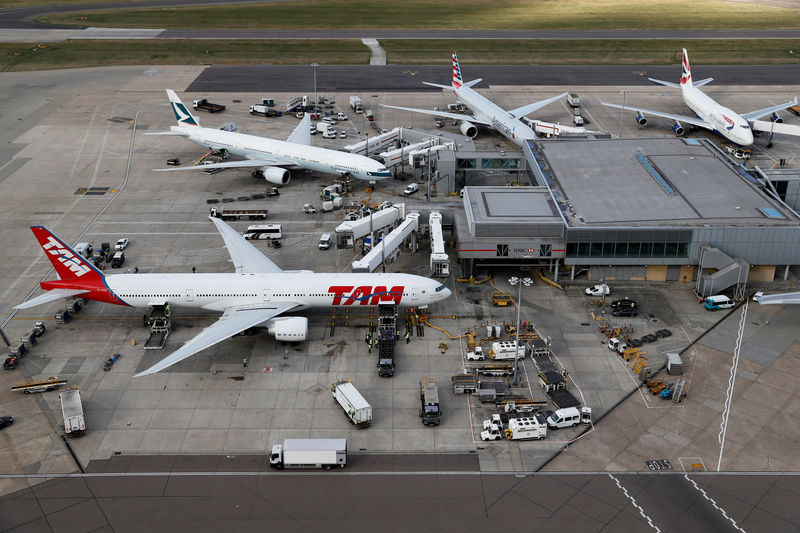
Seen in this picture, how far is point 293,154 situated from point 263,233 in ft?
62.9

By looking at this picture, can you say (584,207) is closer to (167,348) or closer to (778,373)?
(778,373)

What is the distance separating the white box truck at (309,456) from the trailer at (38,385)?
21.7 m

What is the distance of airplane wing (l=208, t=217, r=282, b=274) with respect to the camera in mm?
77562

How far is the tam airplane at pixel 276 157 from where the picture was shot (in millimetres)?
102312

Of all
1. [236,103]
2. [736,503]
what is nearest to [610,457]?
[736,503]

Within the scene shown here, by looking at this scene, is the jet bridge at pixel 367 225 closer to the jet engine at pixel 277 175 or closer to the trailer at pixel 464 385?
the jet engine at pixel 277 175

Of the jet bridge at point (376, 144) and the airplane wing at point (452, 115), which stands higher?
the airplane wing at point (452, 115)

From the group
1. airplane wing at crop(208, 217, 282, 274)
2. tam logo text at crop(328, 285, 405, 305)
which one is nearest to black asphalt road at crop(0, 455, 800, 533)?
tam logo text at crop(328, 285, 405, 305)

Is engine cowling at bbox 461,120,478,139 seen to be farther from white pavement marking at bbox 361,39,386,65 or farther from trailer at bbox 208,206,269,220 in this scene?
Answer: white pavement marking at bbox 361,39,386,65

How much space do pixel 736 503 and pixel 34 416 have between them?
174 feet

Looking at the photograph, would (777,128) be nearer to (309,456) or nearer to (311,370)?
(311,370)

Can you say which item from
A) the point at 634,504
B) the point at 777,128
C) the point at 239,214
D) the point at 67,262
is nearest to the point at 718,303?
the point at 634,504

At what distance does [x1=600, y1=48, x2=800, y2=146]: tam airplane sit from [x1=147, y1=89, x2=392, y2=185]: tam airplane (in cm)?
5380

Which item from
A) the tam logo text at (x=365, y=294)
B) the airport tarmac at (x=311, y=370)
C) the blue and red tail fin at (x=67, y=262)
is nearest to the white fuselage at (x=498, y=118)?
the airport tarmac at (x=311, y=370)
